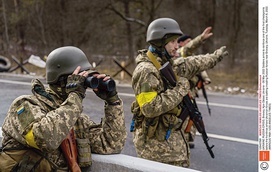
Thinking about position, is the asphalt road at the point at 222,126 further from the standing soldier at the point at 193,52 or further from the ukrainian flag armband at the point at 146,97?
the ukrainian flag armband at the point at 146,97

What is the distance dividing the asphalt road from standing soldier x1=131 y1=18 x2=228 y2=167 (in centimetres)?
182

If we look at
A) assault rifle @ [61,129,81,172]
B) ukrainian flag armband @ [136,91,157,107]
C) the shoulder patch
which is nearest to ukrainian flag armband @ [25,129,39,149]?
the shoulder patch

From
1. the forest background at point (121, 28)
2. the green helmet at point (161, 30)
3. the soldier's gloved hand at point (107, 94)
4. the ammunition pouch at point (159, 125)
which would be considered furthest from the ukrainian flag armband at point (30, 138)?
the forest background at point (121, 28)

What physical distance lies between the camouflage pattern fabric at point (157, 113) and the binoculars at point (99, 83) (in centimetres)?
70

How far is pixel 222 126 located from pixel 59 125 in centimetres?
544

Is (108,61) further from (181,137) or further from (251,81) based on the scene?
(181,137)

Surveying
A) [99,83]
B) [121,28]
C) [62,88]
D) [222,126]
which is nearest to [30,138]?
[62,88]

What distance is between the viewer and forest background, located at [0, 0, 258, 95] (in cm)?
1558

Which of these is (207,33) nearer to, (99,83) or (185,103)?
(185,103)

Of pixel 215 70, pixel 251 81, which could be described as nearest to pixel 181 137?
pixel 251 81

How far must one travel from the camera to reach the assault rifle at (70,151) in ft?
8.21

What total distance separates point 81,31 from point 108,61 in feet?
14.7

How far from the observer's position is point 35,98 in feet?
7.93

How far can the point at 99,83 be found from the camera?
2.62 meters
